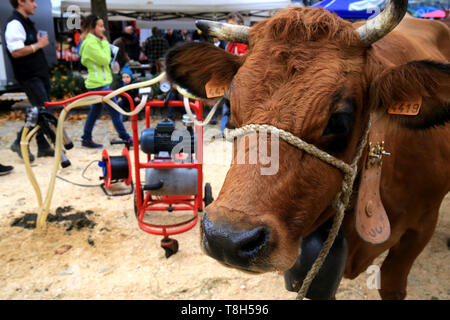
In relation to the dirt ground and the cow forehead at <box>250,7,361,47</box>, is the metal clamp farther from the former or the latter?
the dirt ground

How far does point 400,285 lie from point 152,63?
10.2 m

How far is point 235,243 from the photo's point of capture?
122 centimetres

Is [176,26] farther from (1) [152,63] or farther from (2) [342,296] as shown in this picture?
(2) [342,296]

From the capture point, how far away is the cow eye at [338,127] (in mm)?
1396

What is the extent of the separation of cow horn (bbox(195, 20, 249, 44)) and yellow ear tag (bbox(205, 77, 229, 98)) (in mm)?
268

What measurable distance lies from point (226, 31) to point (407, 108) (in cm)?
94

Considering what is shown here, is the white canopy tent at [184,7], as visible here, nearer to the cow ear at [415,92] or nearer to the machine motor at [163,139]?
the machine motor at [163,139]

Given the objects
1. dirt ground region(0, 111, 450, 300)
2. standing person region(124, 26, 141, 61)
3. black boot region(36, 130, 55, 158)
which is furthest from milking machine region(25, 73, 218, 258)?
standing person region(124, 26, 141, 61)

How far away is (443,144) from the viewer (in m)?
2.24

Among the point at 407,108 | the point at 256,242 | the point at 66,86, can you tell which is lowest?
the point at 66,86

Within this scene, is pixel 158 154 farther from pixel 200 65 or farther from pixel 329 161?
pixel 329 161

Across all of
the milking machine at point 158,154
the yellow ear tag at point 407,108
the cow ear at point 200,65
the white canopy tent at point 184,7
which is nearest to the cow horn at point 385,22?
the yellow ear tag at point 407,108

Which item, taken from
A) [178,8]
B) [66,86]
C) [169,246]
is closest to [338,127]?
[169,246]

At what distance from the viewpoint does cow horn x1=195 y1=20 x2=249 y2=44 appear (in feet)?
5.83
